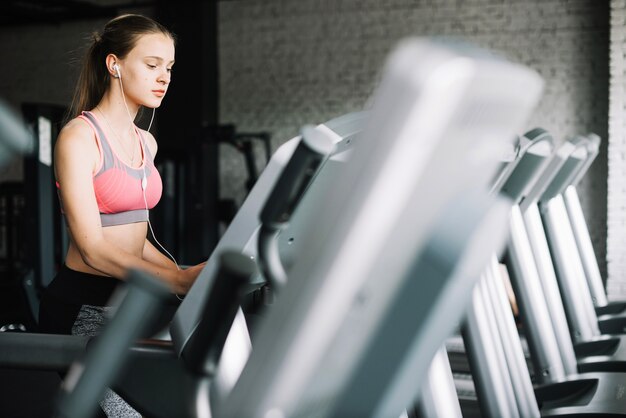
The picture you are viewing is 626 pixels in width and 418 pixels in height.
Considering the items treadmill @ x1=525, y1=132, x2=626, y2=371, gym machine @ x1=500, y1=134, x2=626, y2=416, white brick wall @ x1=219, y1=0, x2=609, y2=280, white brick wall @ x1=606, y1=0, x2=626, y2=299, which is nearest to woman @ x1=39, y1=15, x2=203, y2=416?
gym machine @ x1=500, y1=134, x2=626, y2=416

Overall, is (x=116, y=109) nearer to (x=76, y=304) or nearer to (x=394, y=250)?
(x=76, y=304)

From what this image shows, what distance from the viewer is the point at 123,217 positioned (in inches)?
68.3

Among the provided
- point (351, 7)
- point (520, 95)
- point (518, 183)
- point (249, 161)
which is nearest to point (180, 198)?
point (249, 161)

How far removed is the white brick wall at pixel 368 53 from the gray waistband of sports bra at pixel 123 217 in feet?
19.2

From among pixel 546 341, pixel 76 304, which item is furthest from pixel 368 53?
pixel 76 304

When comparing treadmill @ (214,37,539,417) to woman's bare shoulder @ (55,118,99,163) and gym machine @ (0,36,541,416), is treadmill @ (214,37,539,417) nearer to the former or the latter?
gym machine @ (0,36,541,416)

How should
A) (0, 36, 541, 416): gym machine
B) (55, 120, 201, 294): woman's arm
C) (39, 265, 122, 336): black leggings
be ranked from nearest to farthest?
(0, 36, 541, 416): gym machine
(55, 120, 201, 294): woman's arm
(39, 265, 122, 336): black leggings

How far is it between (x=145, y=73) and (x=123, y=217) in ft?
1.08

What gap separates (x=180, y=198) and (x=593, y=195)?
3.63 meters

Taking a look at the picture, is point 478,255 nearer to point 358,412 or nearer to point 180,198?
point 358,412

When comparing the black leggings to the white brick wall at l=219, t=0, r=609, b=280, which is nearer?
the black leggings

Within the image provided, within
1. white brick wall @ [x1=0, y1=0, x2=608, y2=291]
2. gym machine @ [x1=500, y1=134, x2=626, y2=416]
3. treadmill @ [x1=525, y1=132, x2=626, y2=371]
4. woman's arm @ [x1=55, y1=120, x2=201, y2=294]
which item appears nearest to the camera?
woman's arm @ [x1=55, y1=120, x2=201, y2=294]

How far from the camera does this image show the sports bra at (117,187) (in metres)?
1.68

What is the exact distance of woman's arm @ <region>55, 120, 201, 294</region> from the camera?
156 centimetres
